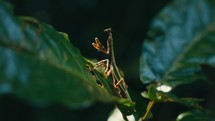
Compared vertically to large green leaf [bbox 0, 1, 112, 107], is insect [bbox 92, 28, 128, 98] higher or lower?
lower

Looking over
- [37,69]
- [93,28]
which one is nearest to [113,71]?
[37,69]

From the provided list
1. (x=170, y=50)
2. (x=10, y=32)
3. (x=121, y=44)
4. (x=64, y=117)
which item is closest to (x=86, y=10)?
(x=121, y=44)

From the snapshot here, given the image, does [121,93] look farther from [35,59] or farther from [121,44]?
[121,44]

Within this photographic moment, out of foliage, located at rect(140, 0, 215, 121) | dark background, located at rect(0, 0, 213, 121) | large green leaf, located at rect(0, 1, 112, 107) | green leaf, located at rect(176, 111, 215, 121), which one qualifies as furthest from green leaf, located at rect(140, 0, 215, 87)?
dark background, located at rect(0, 0, 213, 121)

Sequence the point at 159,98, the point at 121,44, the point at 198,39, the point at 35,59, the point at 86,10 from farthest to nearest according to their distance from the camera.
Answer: the point at 86,10 < the point at 121,44 < the point at 198,39 < the point at 159,98 < the point at 35,59

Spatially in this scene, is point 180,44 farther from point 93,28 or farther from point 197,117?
point 93,28

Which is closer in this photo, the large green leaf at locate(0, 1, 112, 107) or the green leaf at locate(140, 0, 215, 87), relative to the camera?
the large green leaf at locate(0, 1, 112, 107)

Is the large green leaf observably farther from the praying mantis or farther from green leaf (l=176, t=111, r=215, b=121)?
green leaf (l=176, t=111, r=215, b=121)

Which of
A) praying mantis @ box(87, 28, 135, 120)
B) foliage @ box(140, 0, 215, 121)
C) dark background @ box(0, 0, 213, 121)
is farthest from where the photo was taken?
dark background @ box(0, 0, 213, 121)
